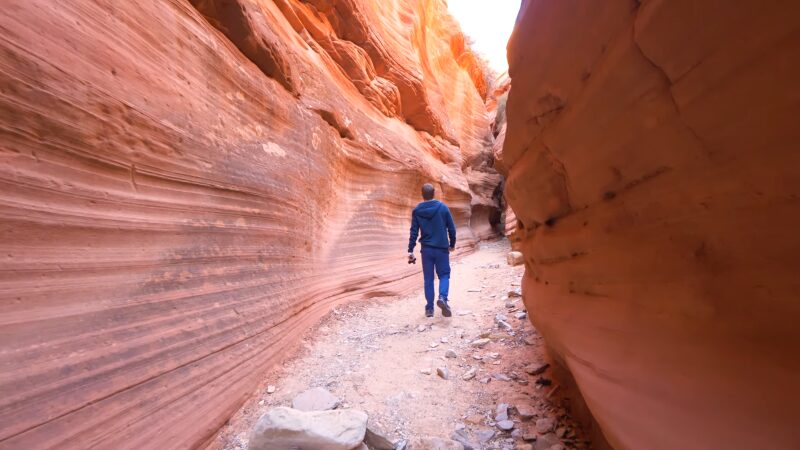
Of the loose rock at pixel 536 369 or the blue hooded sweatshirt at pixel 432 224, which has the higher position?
the blue hooded sweatshirt at pixel 432 224

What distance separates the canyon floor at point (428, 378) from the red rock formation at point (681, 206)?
0.61 meters

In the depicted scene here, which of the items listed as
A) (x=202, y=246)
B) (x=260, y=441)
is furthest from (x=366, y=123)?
(x=260, y=441)

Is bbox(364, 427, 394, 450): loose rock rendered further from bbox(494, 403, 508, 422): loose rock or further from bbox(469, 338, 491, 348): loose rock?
A: bbox(469, 338, 491, 348): loose rock

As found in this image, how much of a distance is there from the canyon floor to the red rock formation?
61cm

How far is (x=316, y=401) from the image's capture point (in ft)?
7.19

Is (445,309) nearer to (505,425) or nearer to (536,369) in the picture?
(536,369)

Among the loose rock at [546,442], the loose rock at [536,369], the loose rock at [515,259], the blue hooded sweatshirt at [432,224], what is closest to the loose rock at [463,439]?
the loose rock at [546,442]

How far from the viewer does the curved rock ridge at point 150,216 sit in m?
1.47

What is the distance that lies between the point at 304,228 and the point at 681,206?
3479mm

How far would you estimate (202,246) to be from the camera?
2.36 meters

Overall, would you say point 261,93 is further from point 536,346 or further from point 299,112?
point 536,346

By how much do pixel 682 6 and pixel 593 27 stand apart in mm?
432

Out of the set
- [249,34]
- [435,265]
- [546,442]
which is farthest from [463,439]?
[249,34]

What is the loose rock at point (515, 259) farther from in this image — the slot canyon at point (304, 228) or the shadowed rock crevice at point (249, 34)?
the shadowed rock crevice at point (249, 34)
